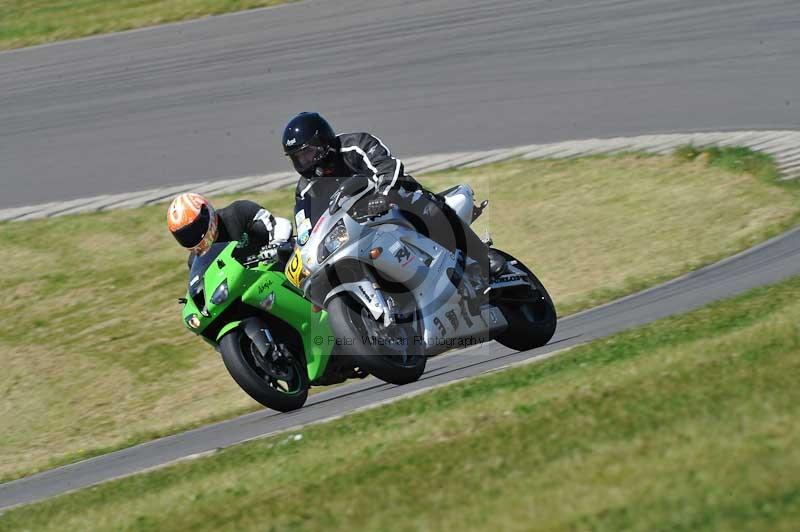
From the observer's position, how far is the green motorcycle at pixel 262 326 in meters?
8.04

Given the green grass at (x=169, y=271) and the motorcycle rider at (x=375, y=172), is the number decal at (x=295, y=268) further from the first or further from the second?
the green grass at (x=169, y=271)

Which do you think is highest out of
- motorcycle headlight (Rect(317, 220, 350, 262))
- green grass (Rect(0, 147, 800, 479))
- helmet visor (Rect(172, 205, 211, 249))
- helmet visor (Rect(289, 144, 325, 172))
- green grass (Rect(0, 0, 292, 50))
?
helmet visor (Rect(289, 144, 325, 172))

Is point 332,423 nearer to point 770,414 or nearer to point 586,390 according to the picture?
point 586,390

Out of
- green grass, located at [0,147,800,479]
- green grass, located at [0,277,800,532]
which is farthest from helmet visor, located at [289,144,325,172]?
green grass, located at [0,147,800,479]

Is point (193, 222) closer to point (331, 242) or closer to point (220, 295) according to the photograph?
point (220, 295)

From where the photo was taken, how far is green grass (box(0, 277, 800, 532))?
194 inches

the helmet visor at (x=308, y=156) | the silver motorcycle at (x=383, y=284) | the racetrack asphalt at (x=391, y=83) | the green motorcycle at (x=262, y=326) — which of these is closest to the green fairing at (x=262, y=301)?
the green motorcycle at (x=262, y=326)

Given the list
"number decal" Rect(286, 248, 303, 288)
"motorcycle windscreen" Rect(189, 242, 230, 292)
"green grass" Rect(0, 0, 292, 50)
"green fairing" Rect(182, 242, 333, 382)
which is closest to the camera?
"number decal" Rect(286, 248, 303, 288)

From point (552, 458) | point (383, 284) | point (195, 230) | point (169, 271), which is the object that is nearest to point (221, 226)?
point (195, 230)

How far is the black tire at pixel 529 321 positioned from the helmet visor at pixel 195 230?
81.0 inches

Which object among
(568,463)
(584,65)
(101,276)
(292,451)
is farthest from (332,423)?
(584,65)

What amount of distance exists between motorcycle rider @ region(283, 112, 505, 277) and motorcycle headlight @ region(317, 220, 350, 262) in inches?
16.4

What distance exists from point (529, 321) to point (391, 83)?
8439 millimetres

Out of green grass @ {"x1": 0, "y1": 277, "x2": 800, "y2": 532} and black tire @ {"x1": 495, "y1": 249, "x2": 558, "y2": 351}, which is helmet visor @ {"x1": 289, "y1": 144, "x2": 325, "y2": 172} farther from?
green grass @ {"x1": 0, "y1": 277, "x2": 800, "y2": 532}
